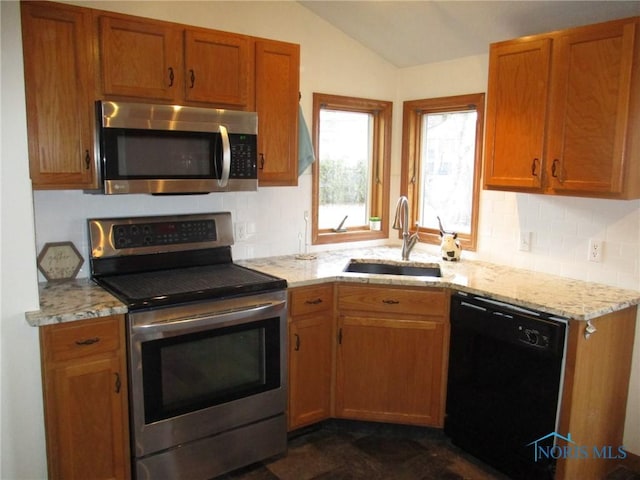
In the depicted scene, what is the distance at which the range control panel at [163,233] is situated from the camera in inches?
108

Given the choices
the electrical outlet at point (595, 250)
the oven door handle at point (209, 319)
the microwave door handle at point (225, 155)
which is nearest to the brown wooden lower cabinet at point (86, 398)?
the oven door handle at point (209, 319)

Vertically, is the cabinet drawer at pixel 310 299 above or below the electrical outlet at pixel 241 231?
below

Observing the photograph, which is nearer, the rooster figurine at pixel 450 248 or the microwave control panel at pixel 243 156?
the microwave control panel at pixel 243 156

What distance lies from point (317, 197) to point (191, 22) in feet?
4.34

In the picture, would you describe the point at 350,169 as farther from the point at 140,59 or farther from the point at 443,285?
the point at 140,59

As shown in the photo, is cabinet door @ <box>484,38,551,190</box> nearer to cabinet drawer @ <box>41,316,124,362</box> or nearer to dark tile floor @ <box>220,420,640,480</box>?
dark tile floor @ <box>220,420,640,480</box>

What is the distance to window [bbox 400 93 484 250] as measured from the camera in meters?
3.43

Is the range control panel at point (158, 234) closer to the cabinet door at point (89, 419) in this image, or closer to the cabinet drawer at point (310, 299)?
the cabinet drawer at point (310, 299)

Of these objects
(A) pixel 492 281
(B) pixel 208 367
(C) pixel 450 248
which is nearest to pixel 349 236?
(C) pixel 450 248

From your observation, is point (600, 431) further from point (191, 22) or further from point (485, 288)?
point (191, 22)

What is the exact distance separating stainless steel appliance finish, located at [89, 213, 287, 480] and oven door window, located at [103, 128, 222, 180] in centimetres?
41

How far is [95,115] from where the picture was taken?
2365mm

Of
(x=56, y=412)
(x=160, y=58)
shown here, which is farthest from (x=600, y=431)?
(x=160, y=58)

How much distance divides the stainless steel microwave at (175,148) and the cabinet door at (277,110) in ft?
0.54
